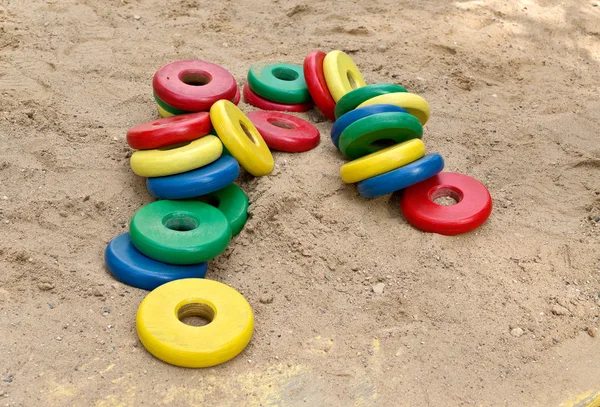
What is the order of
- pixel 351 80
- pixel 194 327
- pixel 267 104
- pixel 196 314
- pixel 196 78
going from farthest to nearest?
1. pixel 351 80
2. pixel 267 104
3. pixel 196 78
4. pixel 196 314
5. pixel 194 327

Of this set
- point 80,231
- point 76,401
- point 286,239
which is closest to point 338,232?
point 286,239

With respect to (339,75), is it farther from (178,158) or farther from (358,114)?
(178,158)

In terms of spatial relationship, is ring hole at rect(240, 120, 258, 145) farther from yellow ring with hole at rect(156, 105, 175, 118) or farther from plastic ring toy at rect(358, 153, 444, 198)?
plastic ring toy at rect(358, 153, 444, 198)

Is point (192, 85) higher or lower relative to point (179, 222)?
higher

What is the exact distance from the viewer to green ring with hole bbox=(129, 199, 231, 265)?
11.6ft

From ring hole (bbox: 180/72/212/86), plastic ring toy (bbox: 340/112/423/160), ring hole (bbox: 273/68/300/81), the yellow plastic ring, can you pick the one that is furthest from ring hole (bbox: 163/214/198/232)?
ring hole (bbox: 273/68/300/81)

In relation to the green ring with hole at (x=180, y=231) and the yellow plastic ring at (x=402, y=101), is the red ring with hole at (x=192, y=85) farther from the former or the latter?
the yellow plastic ring at (x=402, y=101)

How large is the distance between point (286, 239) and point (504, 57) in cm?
297

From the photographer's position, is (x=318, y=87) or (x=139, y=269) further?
(x=318, y=87)

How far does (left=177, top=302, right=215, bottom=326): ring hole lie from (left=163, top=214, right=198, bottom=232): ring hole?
23.6 inches

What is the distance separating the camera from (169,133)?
12.8 feet

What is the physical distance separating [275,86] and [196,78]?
0.54 metres

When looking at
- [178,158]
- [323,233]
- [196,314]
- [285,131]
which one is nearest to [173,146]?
[178,158]

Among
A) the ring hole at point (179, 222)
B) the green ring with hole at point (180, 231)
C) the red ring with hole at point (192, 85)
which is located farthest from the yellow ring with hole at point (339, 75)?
the ring hole at point (179, 222)
